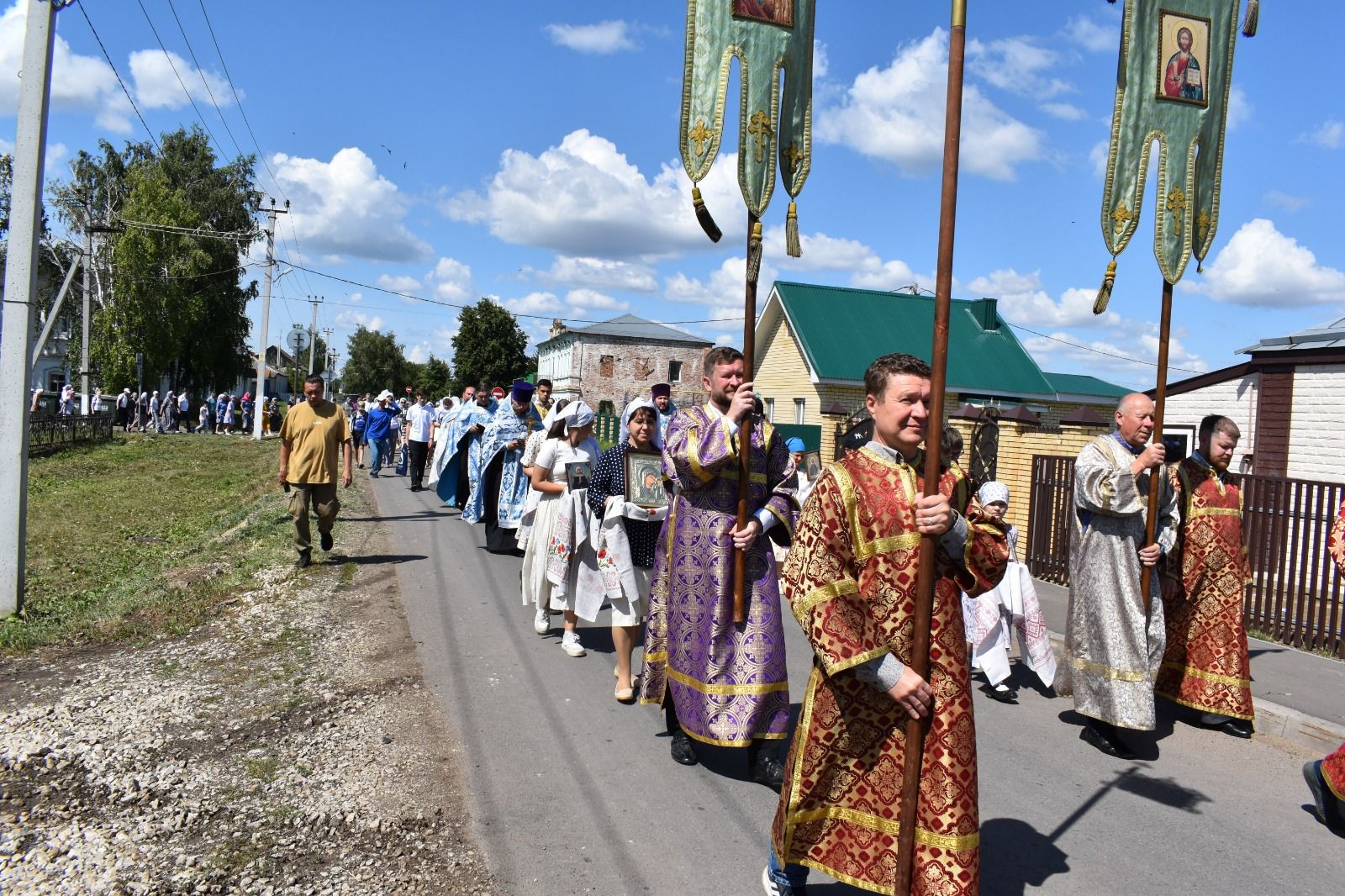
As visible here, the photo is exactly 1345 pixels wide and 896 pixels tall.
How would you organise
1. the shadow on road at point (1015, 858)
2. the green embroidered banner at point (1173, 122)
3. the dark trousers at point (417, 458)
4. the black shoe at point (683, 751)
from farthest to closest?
the dark trousers at point (417, 458) < the green embroidered banner at point (1173, 122) < the black shoe at point (683, 751) < the shadow on road at point (1015, 858)

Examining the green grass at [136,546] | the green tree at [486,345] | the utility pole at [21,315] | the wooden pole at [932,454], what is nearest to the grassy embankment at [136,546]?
the green grass at [136,546]

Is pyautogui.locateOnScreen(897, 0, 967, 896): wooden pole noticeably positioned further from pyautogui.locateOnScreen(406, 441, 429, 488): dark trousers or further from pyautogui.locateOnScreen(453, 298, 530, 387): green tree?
pyautogui.locateOnScreen(453, 298, 530, 387): green tree

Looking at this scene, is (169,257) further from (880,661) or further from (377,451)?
(880,661)

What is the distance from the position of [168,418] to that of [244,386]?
5743 cm

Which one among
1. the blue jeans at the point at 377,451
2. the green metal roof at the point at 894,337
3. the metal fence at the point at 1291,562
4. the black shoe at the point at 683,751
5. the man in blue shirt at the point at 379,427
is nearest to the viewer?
the black shoe at the point at 683,751

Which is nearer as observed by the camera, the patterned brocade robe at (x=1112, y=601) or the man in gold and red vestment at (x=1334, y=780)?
the man in gold and red vestment at (x=1334, y=780)

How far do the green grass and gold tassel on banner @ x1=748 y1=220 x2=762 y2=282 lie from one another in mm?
5218

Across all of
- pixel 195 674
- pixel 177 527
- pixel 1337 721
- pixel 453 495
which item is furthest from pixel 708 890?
pixel 453 495

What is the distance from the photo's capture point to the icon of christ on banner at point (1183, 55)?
5.38 meters

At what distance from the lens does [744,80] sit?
476 cm

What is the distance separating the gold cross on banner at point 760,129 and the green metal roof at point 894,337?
24703 mm

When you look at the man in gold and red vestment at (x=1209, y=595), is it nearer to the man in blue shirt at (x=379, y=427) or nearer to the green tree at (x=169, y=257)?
the man in blue shirt at (x=379, y=427)

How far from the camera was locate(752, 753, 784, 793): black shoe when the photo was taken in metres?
4.75

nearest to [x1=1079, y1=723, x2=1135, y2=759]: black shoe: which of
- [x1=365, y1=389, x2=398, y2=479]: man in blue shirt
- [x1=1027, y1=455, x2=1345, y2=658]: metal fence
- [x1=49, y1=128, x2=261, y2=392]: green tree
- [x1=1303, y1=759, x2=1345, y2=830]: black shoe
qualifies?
[x1=1303, y1=759, x2=1345, y2=830]: black shoe
